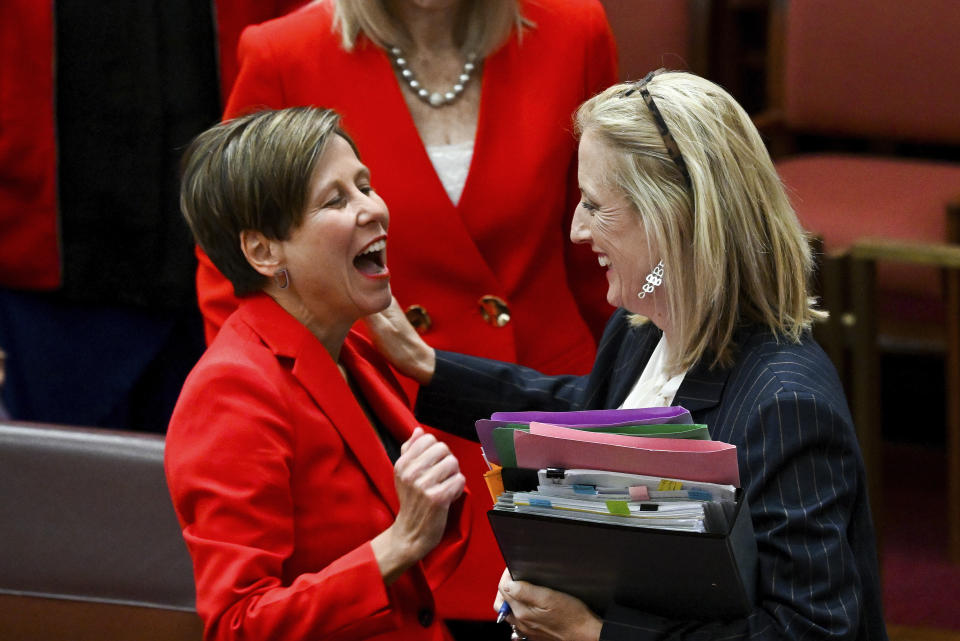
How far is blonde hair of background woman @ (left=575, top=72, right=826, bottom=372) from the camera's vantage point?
1.52m

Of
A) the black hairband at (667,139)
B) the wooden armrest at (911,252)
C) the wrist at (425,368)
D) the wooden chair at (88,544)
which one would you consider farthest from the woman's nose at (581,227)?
the wooden armrest at (911,252)

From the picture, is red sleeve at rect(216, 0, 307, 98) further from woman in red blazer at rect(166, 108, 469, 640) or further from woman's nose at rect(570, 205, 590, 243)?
woman's nose at rect(570, 205, 590, 243)

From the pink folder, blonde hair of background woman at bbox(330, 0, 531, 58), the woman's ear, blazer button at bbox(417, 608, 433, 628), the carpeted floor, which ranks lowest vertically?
the carpeted floor

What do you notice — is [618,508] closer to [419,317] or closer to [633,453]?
[633,453]

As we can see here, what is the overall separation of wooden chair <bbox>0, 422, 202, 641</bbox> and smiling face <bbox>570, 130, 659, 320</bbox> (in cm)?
86

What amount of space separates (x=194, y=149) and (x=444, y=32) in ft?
1.98

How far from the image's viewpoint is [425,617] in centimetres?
168

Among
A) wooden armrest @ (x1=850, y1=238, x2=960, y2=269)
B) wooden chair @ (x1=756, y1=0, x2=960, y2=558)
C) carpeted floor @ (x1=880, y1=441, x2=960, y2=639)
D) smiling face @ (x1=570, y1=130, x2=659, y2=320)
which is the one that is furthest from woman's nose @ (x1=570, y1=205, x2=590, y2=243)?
carpeted floor @ (x1=880, y1=441, x2=960, y2=639)

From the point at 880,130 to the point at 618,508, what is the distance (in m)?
2.63

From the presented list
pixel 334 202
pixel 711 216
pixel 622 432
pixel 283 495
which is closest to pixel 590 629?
pixel 622 432

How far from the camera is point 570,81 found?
212 centimetres

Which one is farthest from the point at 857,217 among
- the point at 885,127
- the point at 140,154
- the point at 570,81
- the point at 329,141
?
the point at 329,141

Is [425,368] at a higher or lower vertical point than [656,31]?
lower

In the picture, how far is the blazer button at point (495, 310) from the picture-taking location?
2.12 meters
